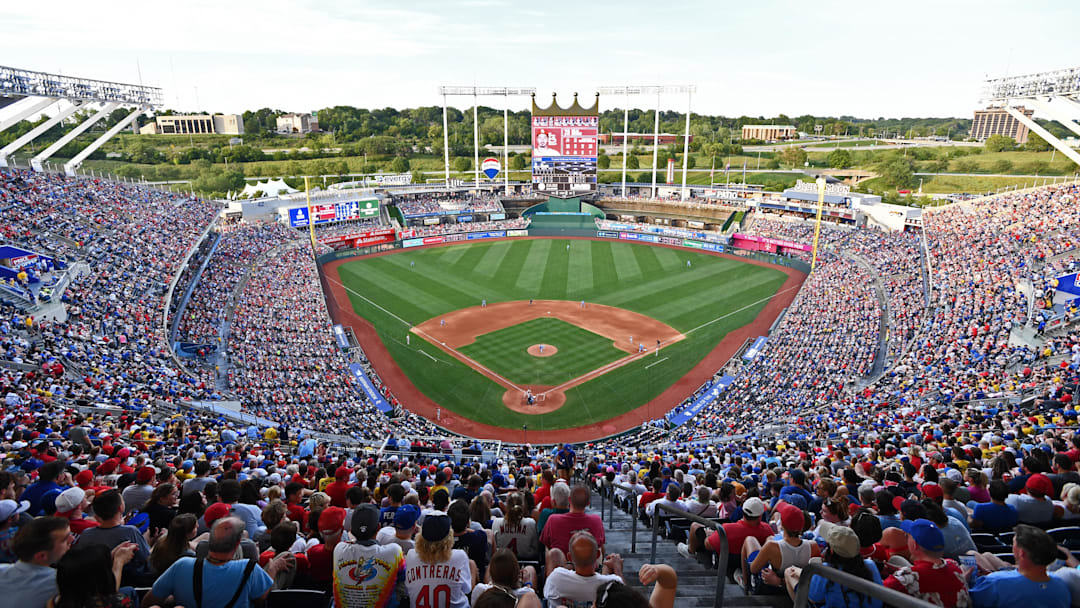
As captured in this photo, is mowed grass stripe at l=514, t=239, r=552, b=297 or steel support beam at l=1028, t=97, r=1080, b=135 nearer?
steel support beam at l=1028, t=97, r=1080, b=135

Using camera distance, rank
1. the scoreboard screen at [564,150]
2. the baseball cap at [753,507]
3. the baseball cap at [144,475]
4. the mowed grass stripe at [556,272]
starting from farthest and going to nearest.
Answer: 1. the scoreboard screen at [564,150]
2. the mowed grass stripe at [556,272]
3. the baseball cap at [144,475]
4. the baseball cap at [753,507]

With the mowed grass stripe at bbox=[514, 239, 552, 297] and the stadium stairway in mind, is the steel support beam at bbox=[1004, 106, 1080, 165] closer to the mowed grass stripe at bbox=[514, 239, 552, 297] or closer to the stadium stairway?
the mowed grass stripe at bbox=[514, 239, 552, 297]

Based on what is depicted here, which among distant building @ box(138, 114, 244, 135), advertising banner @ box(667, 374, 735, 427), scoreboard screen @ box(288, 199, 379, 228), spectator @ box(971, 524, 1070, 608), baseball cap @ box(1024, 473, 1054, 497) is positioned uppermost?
distant building @ box(138, 114, 244, 135)

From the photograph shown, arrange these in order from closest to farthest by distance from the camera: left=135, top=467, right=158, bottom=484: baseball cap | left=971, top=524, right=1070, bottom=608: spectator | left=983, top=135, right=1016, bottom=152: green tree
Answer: left=971, top=524, right=1070, bottom=608: spectator → left=135, top=467, right=158, bottom=484: baseball cap → left=983, top=135, right=1016, bottom=152: green tree

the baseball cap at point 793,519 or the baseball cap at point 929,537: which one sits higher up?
the baseball cap at point 929,537

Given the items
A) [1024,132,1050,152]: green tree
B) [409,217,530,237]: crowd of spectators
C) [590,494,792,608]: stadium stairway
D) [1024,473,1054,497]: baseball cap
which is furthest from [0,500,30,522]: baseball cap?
[1024,132,1050,152]: green tree

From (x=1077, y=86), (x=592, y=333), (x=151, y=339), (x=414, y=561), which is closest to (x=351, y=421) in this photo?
(x=151, y=339)

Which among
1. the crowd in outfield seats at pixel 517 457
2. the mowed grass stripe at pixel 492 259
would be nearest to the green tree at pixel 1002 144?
the crowd in outfield seats at pixel 517 457

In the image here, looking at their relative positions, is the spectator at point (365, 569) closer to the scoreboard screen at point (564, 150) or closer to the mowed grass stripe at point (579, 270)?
the mowed grass stripe at point (579, 270)
